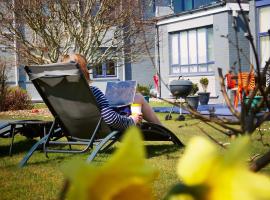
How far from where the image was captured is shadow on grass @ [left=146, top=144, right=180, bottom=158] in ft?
19.9

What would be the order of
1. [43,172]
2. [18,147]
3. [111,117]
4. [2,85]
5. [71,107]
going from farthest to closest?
[2,85]
[18,147]
[71,107]
[111,117]
[43,172]

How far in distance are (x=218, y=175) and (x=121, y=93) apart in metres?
6.37

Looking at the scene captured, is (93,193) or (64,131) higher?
(93,193)

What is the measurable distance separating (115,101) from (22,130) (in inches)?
54.4

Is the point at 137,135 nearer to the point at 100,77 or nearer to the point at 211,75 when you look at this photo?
the point at 211,75

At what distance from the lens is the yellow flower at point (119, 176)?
13.6 inches

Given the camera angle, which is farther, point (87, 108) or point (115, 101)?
point (115, 101)

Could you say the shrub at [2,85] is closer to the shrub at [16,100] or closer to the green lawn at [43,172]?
the shrub at [16,100]

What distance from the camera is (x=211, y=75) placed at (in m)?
22.0

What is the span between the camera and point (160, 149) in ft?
21.3

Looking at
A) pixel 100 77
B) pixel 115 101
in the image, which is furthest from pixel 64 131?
pixel 100 77

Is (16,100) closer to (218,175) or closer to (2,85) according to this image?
(2,85)

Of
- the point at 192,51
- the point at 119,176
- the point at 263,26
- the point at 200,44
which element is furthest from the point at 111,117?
the point at 192,51

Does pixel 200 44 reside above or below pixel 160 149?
above
